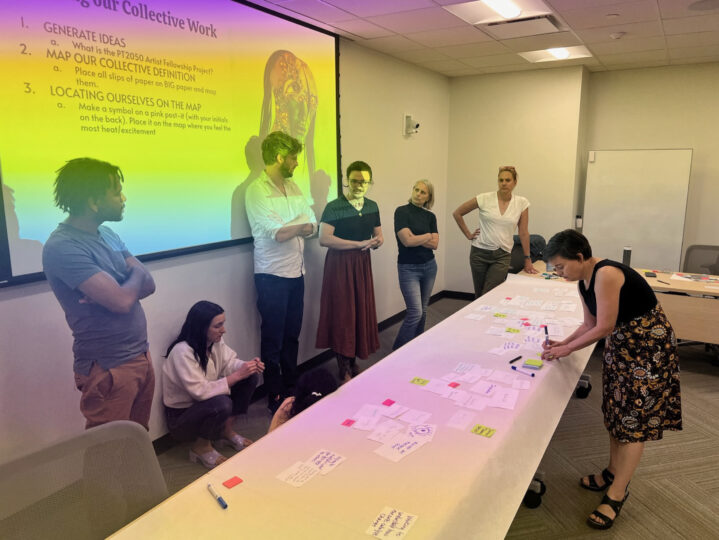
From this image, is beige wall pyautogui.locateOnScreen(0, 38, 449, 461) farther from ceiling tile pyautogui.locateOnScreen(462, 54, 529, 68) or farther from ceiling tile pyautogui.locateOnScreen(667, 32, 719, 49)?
ceiling tile pyautogui.locateOnScreen(667, 32, 719, 49)

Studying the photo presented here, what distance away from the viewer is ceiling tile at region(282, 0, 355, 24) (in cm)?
314

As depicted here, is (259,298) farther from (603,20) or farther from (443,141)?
(443,141)

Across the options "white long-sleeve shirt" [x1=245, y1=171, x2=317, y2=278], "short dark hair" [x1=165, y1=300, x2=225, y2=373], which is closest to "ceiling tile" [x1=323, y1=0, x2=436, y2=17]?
"white long-sleeve shirt" [x1=245, y1=171, x2=317, y2=278]

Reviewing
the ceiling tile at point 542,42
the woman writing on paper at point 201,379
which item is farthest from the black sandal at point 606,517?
the ceiling tile at point 542,42

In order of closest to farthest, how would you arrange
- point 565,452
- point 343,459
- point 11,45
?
1. point 343,459
2. point 11,45
3. point 565,452

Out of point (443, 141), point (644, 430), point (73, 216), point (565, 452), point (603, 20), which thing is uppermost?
point (603, 20)

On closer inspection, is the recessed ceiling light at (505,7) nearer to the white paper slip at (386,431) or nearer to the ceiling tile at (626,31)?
the ceiling tile at (626,31)

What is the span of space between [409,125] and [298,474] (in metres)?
4.17

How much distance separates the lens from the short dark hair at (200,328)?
2.55 meters

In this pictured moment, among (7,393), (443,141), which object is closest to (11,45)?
(7,393)

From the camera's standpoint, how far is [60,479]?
1196mm

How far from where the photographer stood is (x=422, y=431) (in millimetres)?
1667

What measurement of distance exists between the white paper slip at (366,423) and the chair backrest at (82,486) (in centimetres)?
61

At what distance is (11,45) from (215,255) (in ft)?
4.64
